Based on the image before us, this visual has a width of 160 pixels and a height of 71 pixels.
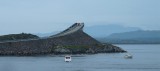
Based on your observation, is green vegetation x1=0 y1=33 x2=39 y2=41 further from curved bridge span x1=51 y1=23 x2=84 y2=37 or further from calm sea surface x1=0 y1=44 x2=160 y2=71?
calm sea surface x1=0 y1=44 x2=160 y2=71

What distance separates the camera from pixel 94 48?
16712 centimetres

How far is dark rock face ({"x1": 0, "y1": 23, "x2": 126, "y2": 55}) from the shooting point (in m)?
150

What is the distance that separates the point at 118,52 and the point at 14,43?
3686 cm

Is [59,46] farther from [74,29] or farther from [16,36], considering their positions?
[16,36]

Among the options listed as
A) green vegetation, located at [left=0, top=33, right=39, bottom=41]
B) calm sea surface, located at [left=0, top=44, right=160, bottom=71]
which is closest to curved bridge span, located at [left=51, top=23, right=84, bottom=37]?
green vegetation, located at [left=0, top=33, right=39, bottom=41]

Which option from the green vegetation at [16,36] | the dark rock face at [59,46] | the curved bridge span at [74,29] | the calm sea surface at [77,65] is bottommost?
the calm sea surface at [77,65]

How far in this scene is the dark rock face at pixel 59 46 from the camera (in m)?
150

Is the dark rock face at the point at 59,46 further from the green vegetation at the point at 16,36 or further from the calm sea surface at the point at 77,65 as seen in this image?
the calm sea surface at the point at 77,65

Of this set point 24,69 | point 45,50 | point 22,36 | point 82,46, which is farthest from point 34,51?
point 24,69

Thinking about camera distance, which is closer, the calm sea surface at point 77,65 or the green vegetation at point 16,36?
the calm sea surface at point 77,65

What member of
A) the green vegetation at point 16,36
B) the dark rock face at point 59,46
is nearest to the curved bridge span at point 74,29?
the dark rock face at point 59,46

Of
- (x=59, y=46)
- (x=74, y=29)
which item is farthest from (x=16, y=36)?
(x=59, y=46)

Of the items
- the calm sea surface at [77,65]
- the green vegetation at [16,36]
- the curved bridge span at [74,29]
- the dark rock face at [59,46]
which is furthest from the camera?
the green vegetation at [16,36]

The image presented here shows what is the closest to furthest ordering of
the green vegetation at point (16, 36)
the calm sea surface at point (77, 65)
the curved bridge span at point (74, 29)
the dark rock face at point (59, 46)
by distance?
the calm sea surface at point (77, 65) → the dark rock face at point (59, 46) → the curved bridge span at point (74, 29) → the green vegetation at point (16, 36)
